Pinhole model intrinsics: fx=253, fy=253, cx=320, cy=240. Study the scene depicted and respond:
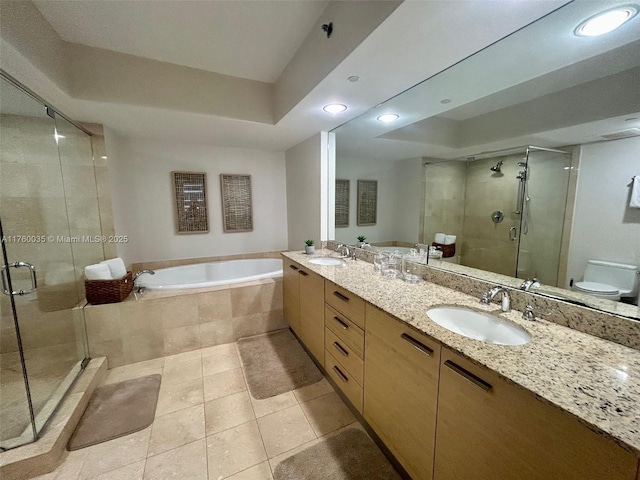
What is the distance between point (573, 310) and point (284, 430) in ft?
5.24

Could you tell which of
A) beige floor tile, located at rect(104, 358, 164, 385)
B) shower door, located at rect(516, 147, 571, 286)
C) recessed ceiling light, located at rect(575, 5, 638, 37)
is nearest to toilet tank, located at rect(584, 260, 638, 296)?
shower door, located at rect(516, 147, 571, 286)

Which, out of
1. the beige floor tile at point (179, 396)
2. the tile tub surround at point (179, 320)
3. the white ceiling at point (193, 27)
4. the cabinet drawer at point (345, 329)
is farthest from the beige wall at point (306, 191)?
the beige floor tile at point (179, 396)

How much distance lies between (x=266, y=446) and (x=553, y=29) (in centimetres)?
254

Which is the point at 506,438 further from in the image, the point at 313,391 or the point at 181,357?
the point at 181,357

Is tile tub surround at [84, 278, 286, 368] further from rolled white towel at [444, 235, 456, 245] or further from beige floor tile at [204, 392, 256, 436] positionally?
rolled white towel at [444, 235, 456, 245]

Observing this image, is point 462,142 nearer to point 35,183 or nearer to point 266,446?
point 266,446

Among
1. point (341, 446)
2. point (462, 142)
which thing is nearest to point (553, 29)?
point (462, 142)

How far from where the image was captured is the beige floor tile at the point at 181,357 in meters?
2.24

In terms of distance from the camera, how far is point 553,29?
1.15 meters

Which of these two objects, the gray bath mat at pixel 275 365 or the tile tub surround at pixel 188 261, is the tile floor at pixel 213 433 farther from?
the tile tub surround at pixel 188 261

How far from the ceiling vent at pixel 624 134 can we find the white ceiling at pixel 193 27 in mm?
1555

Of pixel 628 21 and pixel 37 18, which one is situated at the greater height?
pixel 37 18

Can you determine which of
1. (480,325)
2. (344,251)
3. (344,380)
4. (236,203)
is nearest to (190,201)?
(236,203)

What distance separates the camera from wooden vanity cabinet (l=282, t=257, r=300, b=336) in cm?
227
